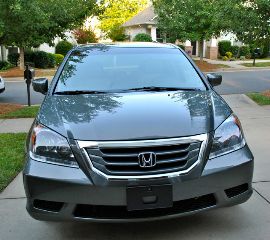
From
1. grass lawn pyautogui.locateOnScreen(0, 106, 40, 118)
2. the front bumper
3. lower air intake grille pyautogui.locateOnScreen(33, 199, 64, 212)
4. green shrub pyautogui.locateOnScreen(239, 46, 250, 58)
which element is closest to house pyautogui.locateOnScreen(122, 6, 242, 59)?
green shrub pyautogui.locateOnScreen(239, 46, 250, 58)

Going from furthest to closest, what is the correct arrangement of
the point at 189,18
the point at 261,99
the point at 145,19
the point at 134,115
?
the point at 145,19, the point at 189,18, the point at 261,99, the point at 134,115

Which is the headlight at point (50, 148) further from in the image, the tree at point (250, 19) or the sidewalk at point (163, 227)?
the tree at point (250, 19)

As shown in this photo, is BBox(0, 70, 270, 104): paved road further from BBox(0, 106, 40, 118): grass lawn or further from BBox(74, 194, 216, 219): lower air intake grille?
BBox(74, 194, 216, 219): lower air intake grille

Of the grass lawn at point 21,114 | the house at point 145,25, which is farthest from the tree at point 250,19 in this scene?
the house at point 145,25

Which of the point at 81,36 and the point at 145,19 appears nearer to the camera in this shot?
the point at 81,36

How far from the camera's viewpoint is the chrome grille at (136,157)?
10.1 feet

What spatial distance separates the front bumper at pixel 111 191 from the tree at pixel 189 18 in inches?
751

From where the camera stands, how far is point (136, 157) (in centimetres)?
308

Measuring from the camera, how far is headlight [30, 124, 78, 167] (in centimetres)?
317

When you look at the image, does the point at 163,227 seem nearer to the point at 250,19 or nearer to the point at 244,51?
the point at 250,19

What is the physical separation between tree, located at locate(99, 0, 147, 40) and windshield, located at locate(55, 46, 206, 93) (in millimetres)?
38300

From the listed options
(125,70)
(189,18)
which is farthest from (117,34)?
(125,70)

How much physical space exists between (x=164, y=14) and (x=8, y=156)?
1976 cm

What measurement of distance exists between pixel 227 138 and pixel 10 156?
3531 mm
